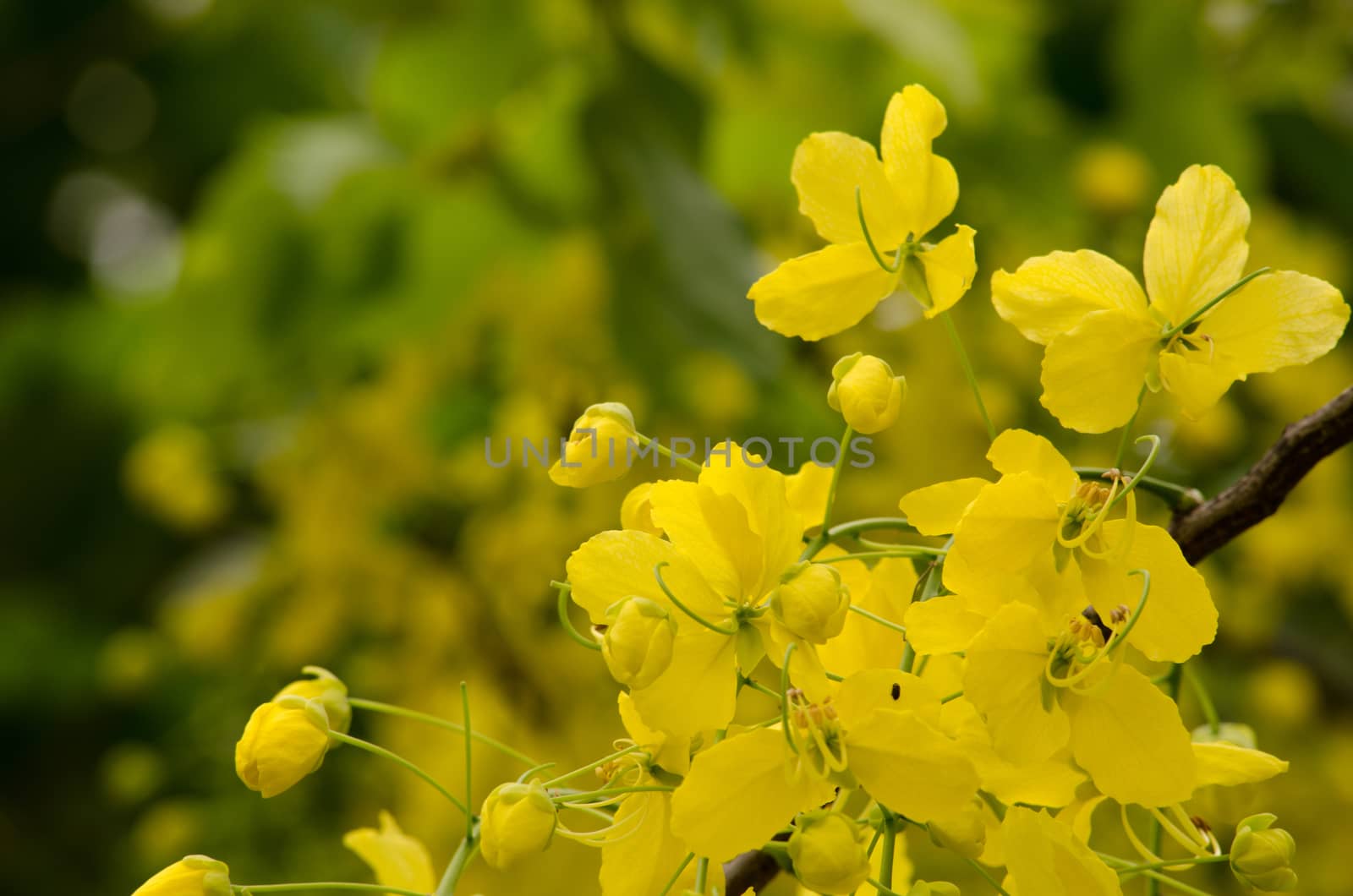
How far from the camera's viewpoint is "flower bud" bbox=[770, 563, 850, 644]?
288 millimetres

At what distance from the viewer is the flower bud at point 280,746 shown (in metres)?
0.35

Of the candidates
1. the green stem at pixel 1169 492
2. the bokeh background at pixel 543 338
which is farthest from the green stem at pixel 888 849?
the bokeh background at pixel 543 338

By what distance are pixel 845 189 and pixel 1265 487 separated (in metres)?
0.14

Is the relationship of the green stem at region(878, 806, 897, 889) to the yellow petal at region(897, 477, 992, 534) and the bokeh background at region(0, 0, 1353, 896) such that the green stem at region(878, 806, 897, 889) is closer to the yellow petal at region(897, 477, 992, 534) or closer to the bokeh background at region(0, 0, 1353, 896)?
the yellow petal at region(897, 477, 992, 534)

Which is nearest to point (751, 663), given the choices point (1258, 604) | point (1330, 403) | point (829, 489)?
point (829, 489)

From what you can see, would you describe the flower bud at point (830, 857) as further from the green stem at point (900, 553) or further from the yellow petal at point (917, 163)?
the yellow petal at point (917, 163)

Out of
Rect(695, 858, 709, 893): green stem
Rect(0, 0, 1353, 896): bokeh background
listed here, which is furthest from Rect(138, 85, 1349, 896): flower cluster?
Rect(0, 0, 1353, 896): bokeh background

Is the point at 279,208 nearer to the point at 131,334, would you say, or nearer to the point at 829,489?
the point at 131,334

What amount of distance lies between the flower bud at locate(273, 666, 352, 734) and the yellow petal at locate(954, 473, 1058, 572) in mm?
189

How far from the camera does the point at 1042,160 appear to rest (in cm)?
105

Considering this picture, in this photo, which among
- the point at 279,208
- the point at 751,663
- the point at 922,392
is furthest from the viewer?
the point at 922,392

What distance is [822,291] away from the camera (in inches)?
14.2

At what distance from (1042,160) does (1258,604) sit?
1.61 feet

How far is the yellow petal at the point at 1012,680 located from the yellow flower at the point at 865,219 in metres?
0.10
